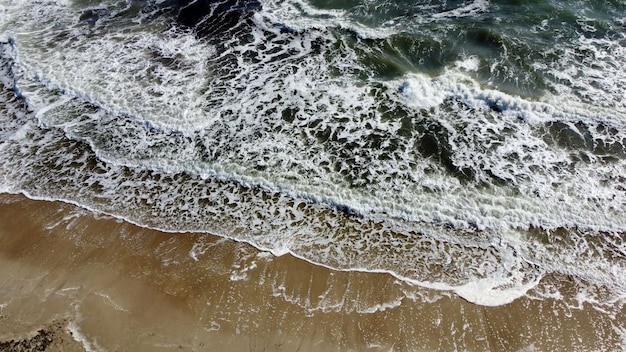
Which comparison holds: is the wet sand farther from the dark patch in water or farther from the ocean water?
the dark patch in water

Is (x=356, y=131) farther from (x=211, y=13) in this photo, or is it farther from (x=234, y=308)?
(x=211, y=13)

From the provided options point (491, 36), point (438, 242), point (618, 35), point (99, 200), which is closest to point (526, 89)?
point (491, 36)

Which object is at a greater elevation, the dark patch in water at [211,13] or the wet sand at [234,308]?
the dark patch in water at [211,13]

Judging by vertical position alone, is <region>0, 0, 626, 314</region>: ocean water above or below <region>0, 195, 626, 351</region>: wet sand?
above

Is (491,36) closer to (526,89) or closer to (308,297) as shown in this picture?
(526,89)

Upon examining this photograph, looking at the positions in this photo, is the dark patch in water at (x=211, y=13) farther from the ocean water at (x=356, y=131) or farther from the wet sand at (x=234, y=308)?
→ the wet sand at (x=234, y=308)

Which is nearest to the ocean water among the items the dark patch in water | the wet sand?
the dark patch in water

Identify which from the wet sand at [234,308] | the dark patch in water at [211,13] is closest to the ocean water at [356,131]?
the dark patch in water at [211,13]
